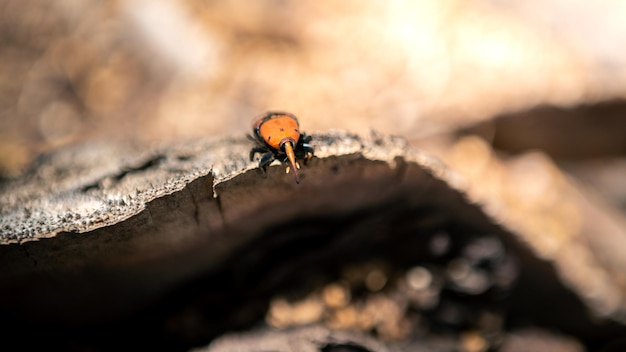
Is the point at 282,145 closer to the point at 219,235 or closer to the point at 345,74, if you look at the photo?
the point at 219,235

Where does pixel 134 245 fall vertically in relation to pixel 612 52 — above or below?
below

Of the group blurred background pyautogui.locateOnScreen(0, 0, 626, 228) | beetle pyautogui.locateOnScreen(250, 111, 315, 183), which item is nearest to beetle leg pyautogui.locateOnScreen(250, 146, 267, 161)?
beetle pyautogui.locateOnScreen(250, 111, 315, 183)

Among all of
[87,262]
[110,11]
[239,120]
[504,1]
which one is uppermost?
[110,11]

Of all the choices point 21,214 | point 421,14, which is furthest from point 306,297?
point 421,14

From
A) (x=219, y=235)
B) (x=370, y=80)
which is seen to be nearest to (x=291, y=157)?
(x=219, y=235)

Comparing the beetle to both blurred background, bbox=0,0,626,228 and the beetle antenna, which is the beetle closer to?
the beetle antenna

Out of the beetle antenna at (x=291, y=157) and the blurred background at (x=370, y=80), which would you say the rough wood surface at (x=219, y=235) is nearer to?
the beetle antenna at (x=291, y=157)

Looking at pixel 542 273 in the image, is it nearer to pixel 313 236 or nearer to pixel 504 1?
pixel 313 236
